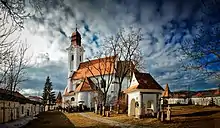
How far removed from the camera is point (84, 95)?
56500 millimetres

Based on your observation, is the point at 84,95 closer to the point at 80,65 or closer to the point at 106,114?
the point at 80,65

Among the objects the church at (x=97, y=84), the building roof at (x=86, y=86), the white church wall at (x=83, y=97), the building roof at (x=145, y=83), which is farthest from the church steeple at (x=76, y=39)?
the building roof at (x=145, y=83)

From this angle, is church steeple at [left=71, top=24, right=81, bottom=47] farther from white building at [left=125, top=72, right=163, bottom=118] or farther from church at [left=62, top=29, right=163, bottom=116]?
white building at [left=125, top=72, right=163, bottom=118]

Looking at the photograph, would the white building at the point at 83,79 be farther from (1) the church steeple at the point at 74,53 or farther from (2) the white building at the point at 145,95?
(2) the white building at the point at 145,95

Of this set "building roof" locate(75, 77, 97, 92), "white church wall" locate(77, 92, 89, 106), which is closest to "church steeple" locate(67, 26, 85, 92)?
"building roof" locate(75, 77, 97, 92)

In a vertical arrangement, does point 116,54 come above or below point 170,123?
above

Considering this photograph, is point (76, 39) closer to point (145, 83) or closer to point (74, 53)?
point (74, 53)

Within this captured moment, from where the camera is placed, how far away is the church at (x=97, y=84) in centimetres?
2561

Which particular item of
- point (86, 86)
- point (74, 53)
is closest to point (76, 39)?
point (74, 53)

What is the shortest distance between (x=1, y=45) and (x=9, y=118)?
15.2 meters

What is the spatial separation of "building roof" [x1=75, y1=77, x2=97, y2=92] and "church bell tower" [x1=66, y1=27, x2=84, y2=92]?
940 cm

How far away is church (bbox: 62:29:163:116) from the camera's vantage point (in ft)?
84.0

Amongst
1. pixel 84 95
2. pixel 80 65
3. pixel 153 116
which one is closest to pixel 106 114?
pixel 153 116

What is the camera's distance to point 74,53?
2758 inches
